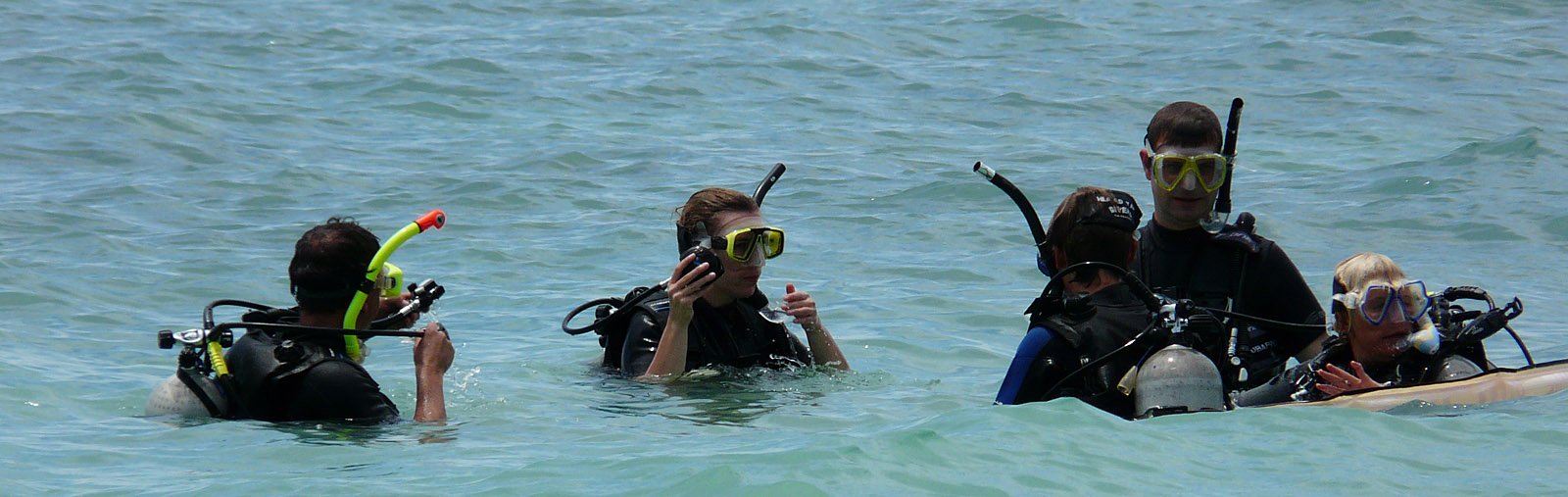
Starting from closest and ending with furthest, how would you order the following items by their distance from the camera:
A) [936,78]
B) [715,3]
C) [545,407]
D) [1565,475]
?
[1565,475] < [545,407] < [936,78] < [715,3]

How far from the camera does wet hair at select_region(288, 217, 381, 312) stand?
4.21 metres

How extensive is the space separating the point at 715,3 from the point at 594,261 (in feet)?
35.5

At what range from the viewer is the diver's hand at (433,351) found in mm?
4348

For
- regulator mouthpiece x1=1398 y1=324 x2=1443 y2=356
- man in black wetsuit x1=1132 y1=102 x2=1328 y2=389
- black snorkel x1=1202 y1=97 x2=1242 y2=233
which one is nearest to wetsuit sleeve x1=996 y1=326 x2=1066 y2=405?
man in black wetsuit x1=1132 y1=102 x2=1328 y2=389

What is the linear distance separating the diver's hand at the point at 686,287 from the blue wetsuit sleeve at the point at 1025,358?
48.6 inches

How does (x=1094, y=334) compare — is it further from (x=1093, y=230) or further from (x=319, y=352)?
(x=319, y=352)

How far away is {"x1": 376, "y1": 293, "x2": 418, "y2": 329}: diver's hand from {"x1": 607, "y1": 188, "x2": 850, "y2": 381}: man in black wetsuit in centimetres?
85

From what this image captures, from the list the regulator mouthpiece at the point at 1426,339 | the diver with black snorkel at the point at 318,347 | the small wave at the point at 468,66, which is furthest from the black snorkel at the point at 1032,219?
the small wave at the point at 468,66

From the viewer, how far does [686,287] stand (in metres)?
4.88

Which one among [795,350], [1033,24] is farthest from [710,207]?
[1033,24]

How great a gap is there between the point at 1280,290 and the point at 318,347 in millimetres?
2747

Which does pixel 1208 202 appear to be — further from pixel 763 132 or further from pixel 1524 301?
pixel 763 132

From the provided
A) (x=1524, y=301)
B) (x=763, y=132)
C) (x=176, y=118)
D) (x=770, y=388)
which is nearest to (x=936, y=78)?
(x=763, y=132)

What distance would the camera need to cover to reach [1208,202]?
14.8ft
